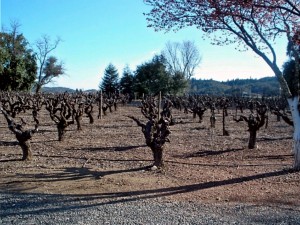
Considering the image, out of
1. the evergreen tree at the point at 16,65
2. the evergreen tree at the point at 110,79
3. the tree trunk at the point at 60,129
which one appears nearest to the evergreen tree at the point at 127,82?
the evergreen tree at the point at 110,79

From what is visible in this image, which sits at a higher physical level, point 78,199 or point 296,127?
point 296,127

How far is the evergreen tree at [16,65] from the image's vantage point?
A: 41.6 metres

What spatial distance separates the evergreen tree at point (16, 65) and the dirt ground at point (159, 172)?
3079cm

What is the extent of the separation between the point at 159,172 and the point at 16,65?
39.7 meters

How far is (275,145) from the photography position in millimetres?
11531

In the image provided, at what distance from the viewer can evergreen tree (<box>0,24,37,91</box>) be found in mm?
41562

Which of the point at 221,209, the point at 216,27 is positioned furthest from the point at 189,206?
the point at 216,27

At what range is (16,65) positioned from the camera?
42.4m

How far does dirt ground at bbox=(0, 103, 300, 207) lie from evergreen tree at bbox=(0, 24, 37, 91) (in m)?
30.8

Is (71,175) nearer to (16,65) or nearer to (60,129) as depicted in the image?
(60,129)

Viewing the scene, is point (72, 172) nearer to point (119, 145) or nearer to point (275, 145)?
point (119, 145)

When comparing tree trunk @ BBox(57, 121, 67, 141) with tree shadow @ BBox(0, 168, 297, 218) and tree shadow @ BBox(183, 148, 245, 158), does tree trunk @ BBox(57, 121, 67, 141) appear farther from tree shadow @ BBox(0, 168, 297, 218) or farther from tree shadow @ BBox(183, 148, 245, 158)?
tree shadow @ BBox(0, 168, 297, 218)

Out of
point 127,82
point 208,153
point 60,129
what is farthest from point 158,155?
point 127,82

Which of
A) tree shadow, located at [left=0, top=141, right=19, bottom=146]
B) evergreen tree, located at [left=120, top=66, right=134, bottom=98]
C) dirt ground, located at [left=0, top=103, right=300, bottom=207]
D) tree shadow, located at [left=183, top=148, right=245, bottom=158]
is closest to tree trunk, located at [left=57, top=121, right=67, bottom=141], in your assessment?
dirt ground, located at [left=0, top=103, right=300, bottom=207]
